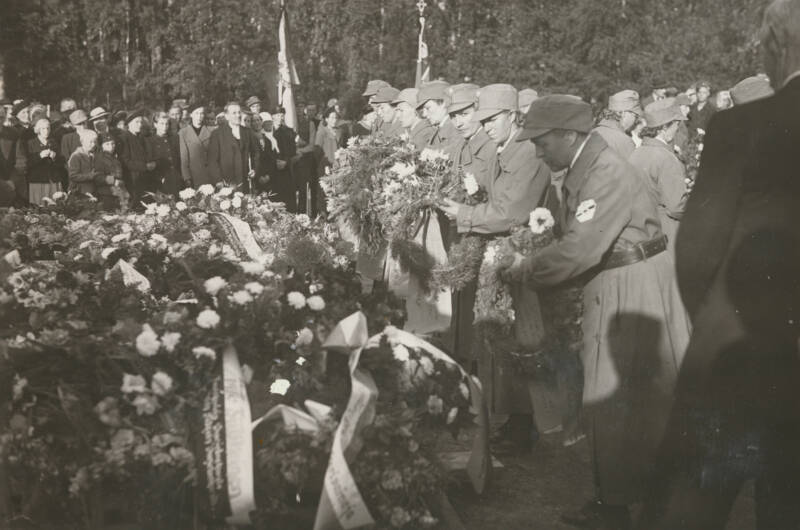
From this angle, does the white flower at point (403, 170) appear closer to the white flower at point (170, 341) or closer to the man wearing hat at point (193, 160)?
the white flower at point (170, 341)

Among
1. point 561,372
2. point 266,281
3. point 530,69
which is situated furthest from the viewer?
point 530,69

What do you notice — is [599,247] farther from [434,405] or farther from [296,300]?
[296,300]

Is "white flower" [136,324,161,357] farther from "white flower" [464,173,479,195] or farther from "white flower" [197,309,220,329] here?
"white flower" [464,173,479,195]

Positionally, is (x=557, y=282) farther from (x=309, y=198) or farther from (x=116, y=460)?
(x=309, y=198)

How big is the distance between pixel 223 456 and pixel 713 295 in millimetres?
1946

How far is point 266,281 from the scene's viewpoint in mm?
4508

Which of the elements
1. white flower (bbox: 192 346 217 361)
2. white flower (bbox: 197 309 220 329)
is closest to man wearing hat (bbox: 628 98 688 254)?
white flower (bbox: 197 309 220 329)

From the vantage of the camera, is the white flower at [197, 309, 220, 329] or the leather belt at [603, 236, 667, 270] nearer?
the white flower at [197, 309, 220, 329]

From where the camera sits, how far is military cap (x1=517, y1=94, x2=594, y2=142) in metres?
4.89

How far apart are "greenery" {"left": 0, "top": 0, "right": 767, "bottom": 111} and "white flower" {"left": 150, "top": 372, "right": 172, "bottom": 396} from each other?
2143cm

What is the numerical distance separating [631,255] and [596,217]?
0.96 feet

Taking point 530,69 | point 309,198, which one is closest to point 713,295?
point 309,198

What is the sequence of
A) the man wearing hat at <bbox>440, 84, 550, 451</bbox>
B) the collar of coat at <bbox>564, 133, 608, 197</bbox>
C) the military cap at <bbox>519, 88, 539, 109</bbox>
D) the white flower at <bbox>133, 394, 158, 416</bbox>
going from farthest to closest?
the military cap at <bbox>519, 88, 539, 109</bbox>, the man wearing hat at <bbox>440, 84, 550, 451</bbox>, the collar of coat at <bbox>564, 133, 608, 197</bbox>, the white flower at <bbox>133, 394, 158, 416</bbox>

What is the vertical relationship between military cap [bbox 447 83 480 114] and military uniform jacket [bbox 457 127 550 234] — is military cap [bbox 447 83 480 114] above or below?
above
